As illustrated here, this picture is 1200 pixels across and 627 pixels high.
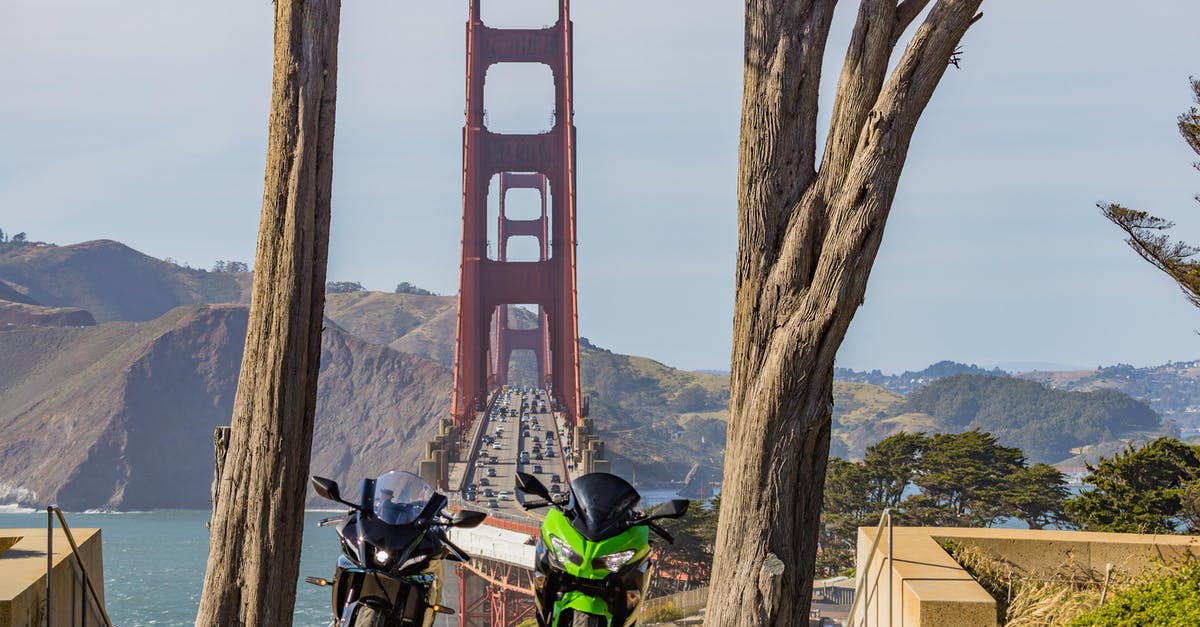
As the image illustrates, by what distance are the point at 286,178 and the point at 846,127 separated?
1524mm

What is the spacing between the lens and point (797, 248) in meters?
3.31

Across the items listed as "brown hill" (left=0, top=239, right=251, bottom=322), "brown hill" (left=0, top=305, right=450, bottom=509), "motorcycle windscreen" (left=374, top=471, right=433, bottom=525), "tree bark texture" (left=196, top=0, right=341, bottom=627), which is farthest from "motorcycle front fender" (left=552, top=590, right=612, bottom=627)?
"brown hill" (left=0, top=239, right=251, bottom=322)

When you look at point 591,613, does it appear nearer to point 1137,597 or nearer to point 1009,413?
point 1137,597

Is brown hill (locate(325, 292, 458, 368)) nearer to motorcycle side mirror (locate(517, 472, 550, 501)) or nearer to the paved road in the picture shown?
the paved road

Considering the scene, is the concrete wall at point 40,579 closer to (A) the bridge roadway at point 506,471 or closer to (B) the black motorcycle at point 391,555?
(B) the black motorcycle at point 391,555

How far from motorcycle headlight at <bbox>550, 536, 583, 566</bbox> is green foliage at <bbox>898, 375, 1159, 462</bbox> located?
368 feet

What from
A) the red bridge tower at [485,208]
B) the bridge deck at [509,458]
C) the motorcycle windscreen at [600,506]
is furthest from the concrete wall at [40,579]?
the red bridge tower at [485,208]

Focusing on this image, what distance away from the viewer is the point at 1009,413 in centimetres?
12194

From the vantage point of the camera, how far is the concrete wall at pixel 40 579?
125 inches

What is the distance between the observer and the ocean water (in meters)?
38.1

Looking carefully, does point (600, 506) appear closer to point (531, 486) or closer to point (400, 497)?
point (531, 486)

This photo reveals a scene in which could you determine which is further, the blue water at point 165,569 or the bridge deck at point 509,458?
the blue water at point 165,569

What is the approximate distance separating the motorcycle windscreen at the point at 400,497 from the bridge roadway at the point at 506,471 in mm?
17159

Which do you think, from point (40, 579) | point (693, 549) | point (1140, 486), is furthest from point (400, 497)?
point (693, 549)
